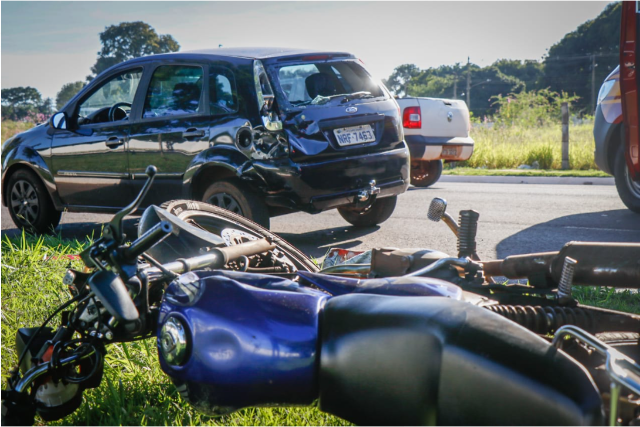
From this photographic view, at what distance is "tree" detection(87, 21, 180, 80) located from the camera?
59.0 metres

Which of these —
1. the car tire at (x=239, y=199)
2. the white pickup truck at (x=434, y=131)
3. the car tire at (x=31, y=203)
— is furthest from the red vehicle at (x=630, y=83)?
the car tire at (x=31, y=203)

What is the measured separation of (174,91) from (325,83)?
136cm

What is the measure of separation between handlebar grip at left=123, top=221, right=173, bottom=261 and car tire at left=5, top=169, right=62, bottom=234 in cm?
625

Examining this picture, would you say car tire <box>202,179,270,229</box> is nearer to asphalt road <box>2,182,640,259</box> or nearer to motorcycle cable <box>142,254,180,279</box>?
asphalt road <box>2,182,640,259</box>

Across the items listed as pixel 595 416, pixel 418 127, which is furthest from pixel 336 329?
pixel 418 127

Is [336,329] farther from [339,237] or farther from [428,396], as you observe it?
[339,237]

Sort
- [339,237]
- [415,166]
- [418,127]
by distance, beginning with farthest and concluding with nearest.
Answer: [415,166]
[418,127]
[339,237]

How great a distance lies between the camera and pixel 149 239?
150cm

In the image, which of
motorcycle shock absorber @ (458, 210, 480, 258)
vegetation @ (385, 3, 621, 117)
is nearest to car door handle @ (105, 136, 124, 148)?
motorcycle shock absorber @ (458, 210, 480, 258)

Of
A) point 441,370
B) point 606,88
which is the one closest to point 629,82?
point 606,88

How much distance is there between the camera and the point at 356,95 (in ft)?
20.2

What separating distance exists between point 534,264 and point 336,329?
840mm

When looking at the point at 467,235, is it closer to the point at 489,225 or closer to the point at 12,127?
the point at 489,225

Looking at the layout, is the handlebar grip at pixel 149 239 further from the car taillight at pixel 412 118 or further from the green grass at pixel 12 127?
the green grass at pixel 12 127
